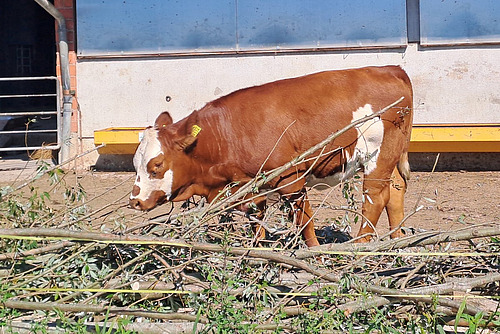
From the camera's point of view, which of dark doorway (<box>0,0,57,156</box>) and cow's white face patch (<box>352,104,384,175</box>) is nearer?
cow's white face patch (<box>352,104,384,175</box>)

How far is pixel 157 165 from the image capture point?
20.7ft

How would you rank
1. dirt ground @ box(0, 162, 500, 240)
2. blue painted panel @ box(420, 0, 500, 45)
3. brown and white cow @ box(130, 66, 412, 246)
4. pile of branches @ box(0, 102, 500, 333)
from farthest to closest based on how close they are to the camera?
blue painted panel @ box(420, 0, 500, 45)
dirt ground @ box(0, 162, 500, 240)
brown and white cow @ box(130, 66, 412, 246)
pile of branches @ box(0, 102, 500, 333)

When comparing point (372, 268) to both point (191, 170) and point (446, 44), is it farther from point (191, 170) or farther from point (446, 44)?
point (446, 44)

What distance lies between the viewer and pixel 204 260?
4.43 meters

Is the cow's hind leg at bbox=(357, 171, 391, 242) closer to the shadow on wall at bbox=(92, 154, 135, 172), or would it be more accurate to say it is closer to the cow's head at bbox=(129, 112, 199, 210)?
the cow's head at bbox=(129, 112, 199, 210)

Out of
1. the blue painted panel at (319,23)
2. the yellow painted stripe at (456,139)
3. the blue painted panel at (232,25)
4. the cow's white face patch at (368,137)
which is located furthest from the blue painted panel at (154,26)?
the cow's white face patch at (368,137)

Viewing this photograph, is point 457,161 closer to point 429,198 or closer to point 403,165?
point 429,198

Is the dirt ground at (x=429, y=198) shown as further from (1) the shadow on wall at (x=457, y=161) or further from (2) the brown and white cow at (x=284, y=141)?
(2) the brown and white cow at (x=284, y=141)

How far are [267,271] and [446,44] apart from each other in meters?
7.64

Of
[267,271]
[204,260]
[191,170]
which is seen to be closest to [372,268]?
[267,271]

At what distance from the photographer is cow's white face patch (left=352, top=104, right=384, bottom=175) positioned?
6.52 m

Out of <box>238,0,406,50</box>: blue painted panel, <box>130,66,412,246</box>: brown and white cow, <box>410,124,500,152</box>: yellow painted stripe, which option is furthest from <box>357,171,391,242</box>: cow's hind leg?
<box>238,0,406,50</box>: blue painted panel

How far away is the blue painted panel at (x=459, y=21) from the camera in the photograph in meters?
10.9

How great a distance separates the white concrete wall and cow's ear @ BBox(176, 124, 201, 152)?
16.9 feet
